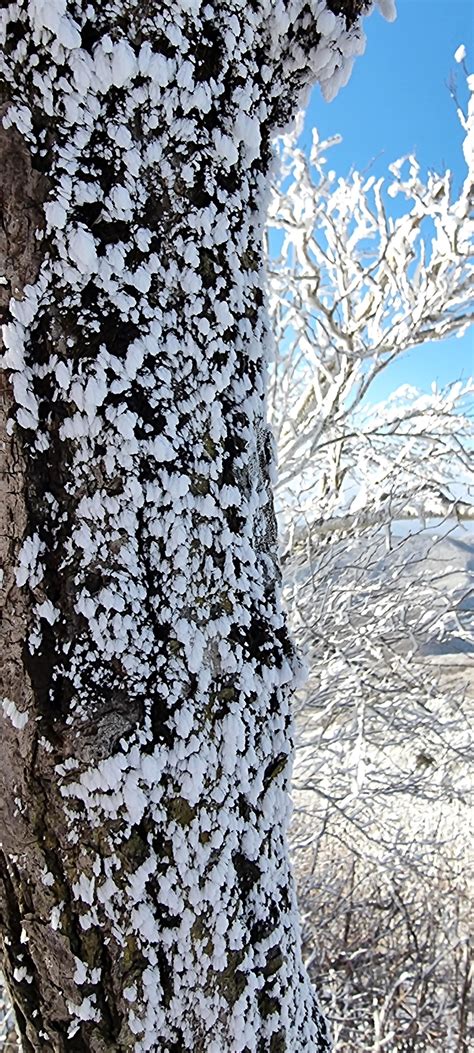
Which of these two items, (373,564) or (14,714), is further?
(373,564)

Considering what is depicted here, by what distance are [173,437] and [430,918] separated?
13.8ft

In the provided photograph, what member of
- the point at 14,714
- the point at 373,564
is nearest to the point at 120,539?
the point at 14,714

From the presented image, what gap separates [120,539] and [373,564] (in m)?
3.62

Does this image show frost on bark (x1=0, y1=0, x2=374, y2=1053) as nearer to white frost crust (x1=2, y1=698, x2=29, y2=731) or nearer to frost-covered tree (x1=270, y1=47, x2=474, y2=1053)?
white frost crust (x1=2, y1=698, x2=29, y2=731)

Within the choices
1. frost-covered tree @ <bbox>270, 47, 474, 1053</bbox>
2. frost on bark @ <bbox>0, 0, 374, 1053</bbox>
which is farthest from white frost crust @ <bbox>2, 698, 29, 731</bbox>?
frost-covered tree @ <bbox>270, 47, 474, 1053</bbox>

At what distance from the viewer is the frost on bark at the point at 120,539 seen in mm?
671

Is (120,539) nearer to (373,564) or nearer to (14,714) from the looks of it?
(14,714)

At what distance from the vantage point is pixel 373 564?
166 inches

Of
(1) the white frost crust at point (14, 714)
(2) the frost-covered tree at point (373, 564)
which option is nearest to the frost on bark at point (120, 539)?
(1) the white frost crust at point (14, 714)

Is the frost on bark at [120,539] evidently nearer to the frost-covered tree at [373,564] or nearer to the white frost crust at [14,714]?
the white frost crust at [14,714]

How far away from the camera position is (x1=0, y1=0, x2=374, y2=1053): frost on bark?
0.67 meters

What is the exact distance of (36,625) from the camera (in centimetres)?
68

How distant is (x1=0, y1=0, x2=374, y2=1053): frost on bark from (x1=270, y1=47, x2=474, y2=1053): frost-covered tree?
2.82 metres

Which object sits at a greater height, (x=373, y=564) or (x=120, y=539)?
(x=373, y=564)
